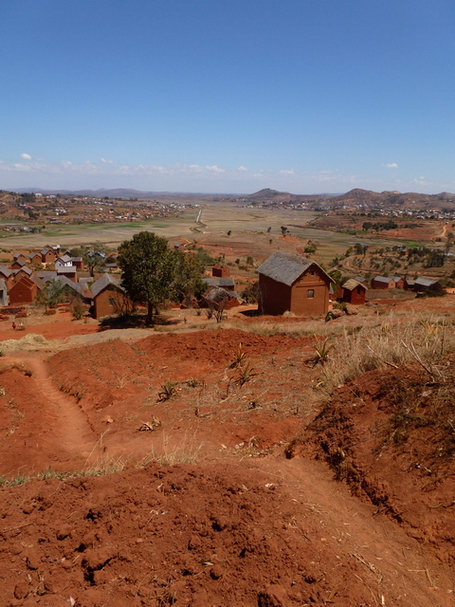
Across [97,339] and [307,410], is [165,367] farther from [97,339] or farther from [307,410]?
[97,339]

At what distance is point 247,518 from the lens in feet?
13.1

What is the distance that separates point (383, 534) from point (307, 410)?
3694 millimetres

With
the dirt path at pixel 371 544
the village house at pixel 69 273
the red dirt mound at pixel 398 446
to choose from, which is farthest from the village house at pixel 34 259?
the dirt path at pixel 371 544

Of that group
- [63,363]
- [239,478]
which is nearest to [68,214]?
[63,363]

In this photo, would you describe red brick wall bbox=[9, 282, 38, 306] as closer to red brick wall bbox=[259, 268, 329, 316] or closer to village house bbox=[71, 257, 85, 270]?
village house bbox=[71, 257, 85, 270]

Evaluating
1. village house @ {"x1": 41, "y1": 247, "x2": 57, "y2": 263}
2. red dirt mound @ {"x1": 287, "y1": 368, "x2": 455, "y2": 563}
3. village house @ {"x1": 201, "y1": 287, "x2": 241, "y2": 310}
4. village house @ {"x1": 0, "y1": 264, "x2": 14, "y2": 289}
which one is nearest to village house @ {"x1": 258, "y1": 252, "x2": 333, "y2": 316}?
village house @ {"x1": 201, "y1": 287, "x2": 241, "y2": 310}

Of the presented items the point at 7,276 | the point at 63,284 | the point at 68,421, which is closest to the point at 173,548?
the point at 68,421

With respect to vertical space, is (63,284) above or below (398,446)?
below

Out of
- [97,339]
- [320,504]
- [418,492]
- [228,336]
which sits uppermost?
[418,492]

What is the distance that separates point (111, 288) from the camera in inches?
1229

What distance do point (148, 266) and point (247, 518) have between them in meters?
21.2

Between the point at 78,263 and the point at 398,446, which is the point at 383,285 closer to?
the point at 78,263

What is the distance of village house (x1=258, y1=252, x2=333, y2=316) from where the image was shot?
27031 millimetres

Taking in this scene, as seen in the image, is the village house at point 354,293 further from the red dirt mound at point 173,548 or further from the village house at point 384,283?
the red dirt mound at point 173,548
